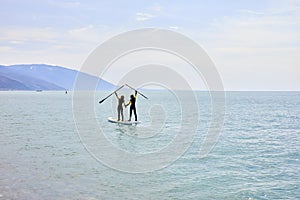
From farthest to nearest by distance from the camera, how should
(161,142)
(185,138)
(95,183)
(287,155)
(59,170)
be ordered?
(185,138) → (161,142) → (287,155) → (59,170) → (95,183)

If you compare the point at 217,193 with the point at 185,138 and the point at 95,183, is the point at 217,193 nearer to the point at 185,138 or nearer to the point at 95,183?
the point at 95,183

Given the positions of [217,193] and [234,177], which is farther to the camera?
[234,177]

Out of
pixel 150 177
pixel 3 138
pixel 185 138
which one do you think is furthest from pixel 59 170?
pixel 185 138

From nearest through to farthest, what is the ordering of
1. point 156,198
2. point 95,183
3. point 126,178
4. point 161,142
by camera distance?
point 156,198 < point 95,183 < point 126,178 < point 161,142

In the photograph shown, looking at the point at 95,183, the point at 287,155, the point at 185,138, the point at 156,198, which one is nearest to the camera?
the point at 156,198

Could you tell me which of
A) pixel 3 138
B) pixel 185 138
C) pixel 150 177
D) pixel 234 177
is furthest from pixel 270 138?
pixel 3 138

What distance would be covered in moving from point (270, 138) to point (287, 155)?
927cm

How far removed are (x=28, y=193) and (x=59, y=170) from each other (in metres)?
4.10

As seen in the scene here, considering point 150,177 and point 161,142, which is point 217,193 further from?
point 161,142

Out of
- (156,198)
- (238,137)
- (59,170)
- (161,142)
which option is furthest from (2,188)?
(238,137)

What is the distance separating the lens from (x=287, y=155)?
23500 millimetres

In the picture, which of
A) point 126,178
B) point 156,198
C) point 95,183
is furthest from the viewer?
point 126,178

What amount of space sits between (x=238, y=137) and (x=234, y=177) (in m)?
16.4

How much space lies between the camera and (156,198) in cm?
1384
